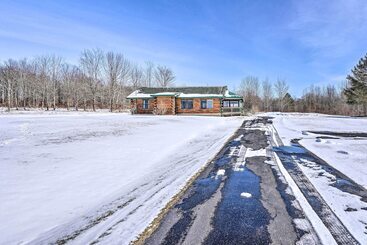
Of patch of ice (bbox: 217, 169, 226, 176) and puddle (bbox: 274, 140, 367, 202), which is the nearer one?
puddle (bbox: 274, 140, 367, 202)

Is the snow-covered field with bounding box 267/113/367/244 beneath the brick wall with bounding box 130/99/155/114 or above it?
beneath

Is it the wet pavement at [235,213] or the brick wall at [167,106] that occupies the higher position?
the brick wall at [167,106]

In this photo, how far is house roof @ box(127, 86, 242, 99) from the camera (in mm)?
39119

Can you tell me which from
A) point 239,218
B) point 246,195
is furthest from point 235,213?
point 246,195

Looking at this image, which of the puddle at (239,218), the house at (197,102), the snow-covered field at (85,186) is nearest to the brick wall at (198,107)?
the house at (197,102)

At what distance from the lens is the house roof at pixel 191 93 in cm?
3912

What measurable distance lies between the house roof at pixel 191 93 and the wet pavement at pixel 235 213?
3272 cm

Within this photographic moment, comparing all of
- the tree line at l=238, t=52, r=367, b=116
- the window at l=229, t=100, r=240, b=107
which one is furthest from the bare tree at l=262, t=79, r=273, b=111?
the window at l=229, t=100, r=240, b=107

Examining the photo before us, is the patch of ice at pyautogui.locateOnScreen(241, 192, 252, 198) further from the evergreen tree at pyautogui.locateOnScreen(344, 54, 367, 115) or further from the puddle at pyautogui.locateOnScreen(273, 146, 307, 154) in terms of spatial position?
the evergreen tree at pyautogui.locateOnScreen(344, 54, 367, 115)

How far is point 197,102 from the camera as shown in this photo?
130 feet

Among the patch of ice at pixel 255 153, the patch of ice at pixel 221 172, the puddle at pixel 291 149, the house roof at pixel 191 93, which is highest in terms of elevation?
the house roof at pixel 191 93

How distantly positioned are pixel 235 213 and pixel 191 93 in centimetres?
3713

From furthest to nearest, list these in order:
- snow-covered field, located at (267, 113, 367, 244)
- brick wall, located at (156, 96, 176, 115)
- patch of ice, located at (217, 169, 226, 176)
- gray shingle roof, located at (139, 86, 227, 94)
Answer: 1. gray shingle roof, located at (139, 86, 227, 94)
2. brick wall, located at (156, 96, 176, 115)
3. patch of ice, located at (217, 169, 226, 176)
4. snow-covered field, located at (267, 113, 367, 244)

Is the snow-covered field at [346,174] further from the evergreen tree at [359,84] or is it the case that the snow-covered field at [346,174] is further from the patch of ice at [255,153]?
the evergreen tree at [359,84]
